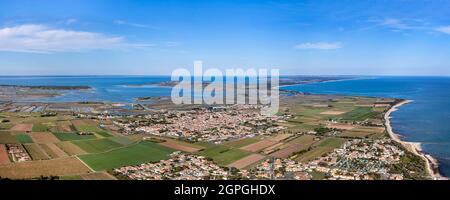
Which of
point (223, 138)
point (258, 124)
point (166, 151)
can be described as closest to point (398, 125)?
point (258, 124)

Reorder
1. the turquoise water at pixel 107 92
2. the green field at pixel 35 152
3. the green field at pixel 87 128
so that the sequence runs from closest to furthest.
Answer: the green field at pixel 35 152 → the green field at pixel 87 128 → the turquoise water at pixel 107 92

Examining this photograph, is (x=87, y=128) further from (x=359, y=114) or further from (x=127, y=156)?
(x=359, y=114)

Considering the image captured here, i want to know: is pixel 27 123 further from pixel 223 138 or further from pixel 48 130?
pixel 223 138

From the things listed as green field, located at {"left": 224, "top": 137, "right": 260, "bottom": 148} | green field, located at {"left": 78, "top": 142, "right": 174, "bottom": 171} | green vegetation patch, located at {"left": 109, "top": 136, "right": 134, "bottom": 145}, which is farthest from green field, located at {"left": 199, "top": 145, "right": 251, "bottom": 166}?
green vegetation patch, located at {"left": 109, "top": 136, "right": 134, "bottom": 145}

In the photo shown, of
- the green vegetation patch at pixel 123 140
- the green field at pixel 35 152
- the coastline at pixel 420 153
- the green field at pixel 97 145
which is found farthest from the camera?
the green vegetation patch at pixel 123 140

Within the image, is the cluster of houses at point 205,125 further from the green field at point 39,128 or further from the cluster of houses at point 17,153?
the cluster of houses at point 17,153

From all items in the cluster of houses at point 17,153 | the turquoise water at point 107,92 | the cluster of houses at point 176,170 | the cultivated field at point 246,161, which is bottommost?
the cultivated field at point 246,161

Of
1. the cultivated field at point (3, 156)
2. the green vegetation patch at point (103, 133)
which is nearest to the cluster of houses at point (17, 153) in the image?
Result: the cultivated field at point (3, 156)

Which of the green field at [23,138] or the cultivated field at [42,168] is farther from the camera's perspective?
the green field at [23,138]

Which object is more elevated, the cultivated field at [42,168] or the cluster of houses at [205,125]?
the cultivated field at [42,168]
